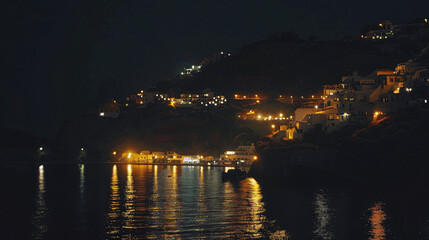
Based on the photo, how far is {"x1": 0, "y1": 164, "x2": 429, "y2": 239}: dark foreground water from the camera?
168 feet

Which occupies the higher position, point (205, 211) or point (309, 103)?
point (309, 103)

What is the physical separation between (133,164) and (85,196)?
63179 mm

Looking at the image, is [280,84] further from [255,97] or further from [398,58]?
[398,58]

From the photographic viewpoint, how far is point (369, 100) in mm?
96812

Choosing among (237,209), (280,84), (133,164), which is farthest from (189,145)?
(237,209)

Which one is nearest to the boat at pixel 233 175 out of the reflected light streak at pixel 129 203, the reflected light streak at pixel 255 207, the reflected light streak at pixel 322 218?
the reflected light streak at pixel 255 207

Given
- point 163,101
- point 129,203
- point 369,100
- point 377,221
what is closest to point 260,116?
Result: point 163,101

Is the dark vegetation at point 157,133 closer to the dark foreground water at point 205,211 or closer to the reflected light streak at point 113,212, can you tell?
the dark foreground water at point 205,211

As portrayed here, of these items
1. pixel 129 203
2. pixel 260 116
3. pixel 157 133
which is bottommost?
pixel 129 203

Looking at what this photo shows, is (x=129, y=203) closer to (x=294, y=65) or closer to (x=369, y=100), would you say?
(x=369, y=100)

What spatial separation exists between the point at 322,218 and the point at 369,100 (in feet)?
144

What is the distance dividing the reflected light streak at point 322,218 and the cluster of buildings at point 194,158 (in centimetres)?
5233

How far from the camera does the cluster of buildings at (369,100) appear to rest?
298 feet

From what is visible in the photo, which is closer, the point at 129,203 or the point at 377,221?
the point at 377,221
